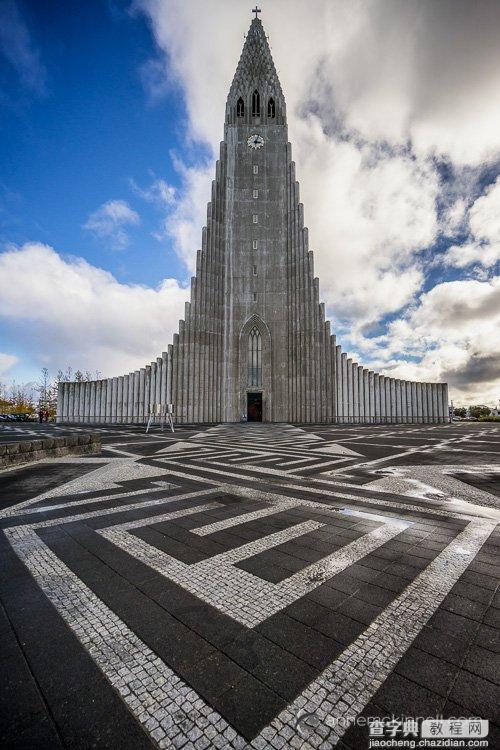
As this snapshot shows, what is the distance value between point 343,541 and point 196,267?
43.5 m

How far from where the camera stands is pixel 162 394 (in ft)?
143

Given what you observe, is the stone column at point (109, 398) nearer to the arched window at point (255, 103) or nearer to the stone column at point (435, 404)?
the arched window at point (255, 103)

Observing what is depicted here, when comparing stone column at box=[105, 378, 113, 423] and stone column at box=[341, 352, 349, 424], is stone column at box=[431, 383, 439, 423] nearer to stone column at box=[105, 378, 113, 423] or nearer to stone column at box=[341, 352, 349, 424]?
stone column at box=[341, 352, 349, 424]

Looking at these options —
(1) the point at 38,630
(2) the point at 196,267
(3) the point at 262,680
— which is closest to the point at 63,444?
(1) the point at 38,630

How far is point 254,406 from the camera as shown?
44.7 meters

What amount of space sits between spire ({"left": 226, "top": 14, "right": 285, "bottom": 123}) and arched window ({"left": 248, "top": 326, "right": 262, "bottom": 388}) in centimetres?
3030

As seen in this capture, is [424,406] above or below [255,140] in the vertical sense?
below

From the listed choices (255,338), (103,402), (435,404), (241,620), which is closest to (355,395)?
(435,404)

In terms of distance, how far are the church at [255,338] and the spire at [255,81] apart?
0.30 m

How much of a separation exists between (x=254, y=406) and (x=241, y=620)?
137 ft

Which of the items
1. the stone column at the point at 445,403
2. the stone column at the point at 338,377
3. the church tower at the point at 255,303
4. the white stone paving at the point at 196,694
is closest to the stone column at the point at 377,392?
the stone column at the point at 338,377

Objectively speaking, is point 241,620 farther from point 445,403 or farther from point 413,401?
point 445,403

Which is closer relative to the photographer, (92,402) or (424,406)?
(92,402)

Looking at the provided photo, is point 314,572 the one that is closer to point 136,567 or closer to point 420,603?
point 420,603
